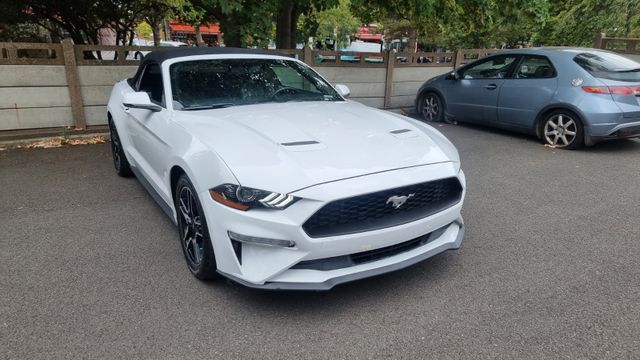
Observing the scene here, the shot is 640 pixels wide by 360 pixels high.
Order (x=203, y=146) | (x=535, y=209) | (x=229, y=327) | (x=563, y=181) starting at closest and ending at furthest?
(x=229, y=327) → (x=203, y=146) → (x=535, y=209) → (x=563, y=181)

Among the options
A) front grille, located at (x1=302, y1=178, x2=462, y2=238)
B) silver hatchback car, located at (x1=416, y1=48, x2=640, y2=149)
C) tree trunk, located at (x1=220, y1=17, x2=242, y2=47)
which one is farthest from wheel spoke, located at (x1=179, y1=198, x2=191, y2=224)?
silver hatchback car, located at (x1=416, y1=48, x2=640, y2=149)

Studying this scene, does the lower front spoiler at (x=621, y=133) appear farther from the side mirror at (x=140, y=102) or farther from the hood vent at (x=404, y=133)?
the side mirror at (x=140, y=102)

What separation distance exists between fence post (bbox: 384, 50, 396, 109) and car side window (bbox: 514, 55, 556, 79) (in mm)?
3196

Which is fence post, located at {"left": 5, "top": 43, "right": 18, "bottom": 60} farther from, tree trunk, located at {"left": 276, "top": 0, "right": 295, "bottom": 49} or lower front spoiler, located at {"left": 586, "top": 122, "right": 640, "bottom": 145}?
lower front spoiler, located at {"left": 586, "top": 122, "right": 640, "bottom": 145}

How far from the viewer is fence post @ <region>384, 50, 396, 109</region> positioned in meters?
10.3

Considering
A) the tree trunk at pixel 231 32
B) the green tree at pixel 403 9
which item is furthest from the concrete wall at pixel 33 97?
the green tree at pixel 403 9

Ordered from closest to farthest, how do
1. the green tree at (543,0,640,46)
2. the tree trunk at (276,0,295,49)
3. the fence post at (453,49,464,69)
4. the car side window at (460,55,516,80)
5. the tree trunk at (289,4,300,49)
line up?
the car side window at (460,55,516,80) < the tree trunk at (276,0,295,49) < the tree trunk at (289,4,300,49) < the fence post at (453,49,464,69) < the green tree at (543,0,640,46)

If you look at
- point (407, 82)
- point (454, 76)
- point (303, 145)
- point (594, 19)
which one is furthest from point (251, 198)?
point (594, 19)

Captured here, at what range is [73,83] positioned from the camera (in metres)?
7.39

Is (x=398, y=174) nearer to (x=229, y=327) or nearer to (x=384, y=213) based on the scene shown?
(x=384, y=213)

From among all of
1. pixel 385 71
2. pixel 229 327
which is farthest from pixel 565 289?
pixel 385 71

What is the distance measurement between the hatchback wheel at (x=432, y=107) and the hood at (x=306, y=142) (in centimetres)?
584

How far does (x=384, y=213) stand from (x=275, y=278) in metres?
0.77

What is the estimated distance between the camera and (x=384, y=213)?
279 cm
